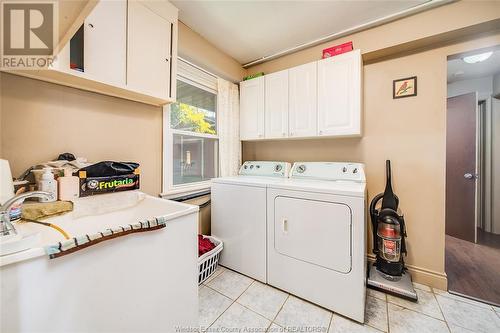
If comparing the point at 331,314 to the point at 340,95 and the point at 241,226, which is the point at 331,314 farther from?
the point at 340,95

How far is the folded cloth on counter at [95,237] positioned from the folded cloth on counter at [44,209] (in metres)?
0.43

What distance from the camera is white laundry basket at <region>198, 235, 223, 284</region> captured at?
180cm

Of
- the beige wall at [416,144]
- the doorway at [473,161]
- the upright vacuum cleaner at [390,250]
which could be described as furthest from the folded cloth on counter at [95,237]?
the doorway at [473,161]

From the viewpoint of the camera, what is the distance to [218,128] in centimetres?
250

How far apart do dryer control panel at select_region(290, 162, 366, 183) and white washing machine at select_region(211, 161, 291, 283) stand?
0.37m

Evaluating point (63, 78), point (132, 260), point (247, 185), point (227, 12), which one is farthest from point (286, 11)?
point (132, 260)

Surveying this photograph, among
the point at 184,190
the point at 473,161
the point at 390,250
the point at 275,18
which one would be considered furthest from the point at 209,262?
the point at 473,161

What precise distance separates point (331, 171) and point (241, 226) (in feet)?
3.62

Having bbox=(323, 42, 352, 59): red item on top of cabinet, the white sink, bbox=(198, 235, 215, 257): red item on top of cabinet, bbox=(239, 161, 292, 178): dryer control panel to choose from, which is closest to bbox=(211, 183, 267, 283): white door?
bbox=(198, 235, 215, 257): red item on top of cabinet

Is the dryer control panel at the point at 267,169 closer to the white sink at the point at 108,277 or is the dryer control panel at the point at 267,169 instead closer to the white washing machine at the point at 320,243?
the white washing machine at the point at 320,243

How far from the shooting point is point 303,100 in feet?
7.12

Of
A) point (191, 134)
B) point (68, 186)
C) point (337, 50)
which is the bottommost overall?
point (68, 186)

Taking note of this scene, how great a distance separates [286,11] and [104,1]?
1.42 metres

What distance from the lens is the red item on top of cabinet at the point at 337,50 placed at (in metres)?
1.95
